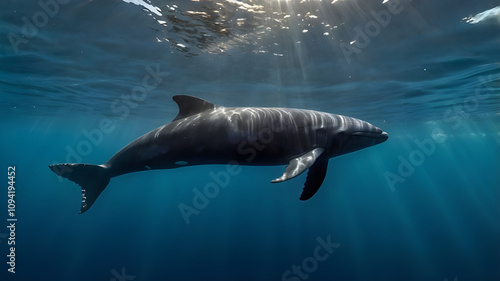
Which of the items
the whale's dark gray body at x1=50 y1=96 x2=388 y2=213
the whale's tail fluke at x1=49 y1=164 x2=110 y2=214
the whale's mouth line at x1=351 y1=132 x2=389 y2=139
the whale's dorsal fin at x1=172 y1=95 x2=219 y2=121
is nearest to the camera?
the whale's dark gray body at x1=50 y1=96 x2=388 y2=213

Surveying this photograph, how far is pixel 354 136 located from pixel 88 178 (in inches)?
268

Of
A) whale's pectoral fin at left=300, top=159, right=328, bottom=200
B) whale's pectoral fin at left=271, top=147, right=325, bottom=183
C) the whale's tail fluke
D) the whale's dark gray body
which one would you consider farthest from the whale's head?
the whale's tail fluke

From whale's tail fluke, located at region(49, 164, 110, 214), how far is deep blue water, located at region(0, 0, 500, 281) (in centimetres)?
645

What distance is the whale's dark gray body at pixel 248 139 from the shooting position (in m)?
5.29

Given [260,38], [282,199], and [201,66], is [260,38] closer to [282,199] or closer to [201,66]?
[201,66]

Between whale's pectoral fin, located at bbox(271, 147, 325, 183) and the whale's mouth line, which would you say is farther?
the whale's mouth line

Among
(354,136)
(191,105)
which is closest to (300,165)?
(354,136)

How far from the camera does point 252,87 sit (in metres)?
20.1

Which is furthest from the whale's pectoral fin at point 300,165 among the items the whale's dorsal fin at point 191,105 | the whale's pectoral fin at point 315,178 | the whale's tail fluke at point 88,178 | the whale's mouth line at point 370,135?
the whale's tail fluke at point 88,178

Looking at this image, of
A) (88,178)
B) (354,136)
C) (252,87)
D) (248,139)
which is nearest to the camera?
(248,139)

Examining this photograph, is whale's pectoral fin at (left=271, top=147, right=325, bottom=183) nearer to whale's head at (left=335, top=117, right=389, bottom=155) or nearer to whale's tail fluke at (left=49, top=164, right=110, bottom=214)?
whale's head at (left=335, top=117, right=389, bottom=155)

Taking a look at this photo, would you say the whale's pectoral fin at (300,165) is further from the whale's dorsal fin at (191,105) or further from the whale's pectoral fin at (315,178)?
the whale's dorsal fin at (191,105)

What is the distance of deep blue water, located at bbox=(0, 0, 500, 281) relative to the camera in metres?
10.7

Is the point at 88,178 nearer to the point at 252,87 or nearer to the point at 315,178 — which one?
the point at 315,178
